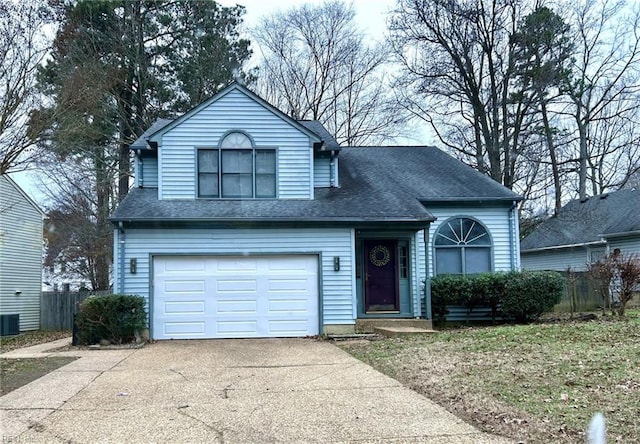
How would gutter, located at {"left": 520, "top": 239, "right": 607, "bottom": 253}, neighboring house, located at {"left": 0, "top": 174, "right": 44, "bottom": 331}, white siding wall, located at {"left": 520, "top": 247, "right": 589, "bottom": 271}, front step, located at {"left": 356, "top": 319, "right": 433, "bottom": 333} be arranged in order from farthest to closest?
white siding wall, located at {"left": 520, "top": 247, "right": 589, "bottom": 271}, gutter, located at {"left": 520, "top": 239, "right": 607, "bottom": 253}, neighboring house, located at {"left": 0, "top": 174, "right": 44, "bottom": 331}, front step, located at {"left": 356, "top": 319, "right": 433, "bottom": 333}

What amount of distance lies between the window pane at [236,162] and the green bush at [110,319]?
3.87 metres

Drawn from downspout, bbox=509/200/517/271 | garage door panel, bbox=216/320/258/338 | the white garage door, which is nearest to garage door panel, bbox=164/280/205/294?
the white garage door

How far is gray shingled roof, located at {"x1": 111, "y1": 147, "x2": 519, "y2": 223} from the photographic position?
44.4 ft

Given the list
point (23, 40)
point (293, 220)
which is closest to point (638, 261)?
point (293, 220)

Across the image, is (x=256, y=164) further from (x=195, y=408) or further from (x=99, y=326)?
(x=195, y=408)

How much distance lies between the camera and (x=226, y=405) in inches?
262

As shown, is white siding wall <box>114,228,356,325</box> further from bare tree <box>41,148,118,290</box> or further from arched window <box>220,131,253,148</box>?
bare tree <box>41,148,118,290</box>

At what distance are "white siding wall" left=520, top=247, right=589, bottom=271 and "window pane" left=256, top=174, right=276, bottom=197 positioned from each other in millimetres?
15579

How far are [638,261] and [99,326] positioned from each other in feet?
44.1

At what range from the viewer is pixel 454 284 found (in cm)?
1473

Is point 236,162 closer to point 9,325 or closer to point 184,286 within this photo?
point 184,286

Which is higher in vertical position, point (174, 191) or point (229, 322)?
point (174, 191)

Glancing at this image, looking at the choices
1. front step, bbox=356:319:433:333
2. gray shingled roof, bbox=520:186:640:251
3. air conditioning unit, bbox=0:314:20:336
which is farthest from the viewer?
gray shingled roof, bbox=520:186:640:251

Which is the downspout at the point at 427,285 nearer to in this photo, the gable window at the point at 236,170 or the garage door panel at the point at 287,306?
the garage door panel at the point at 287,306
